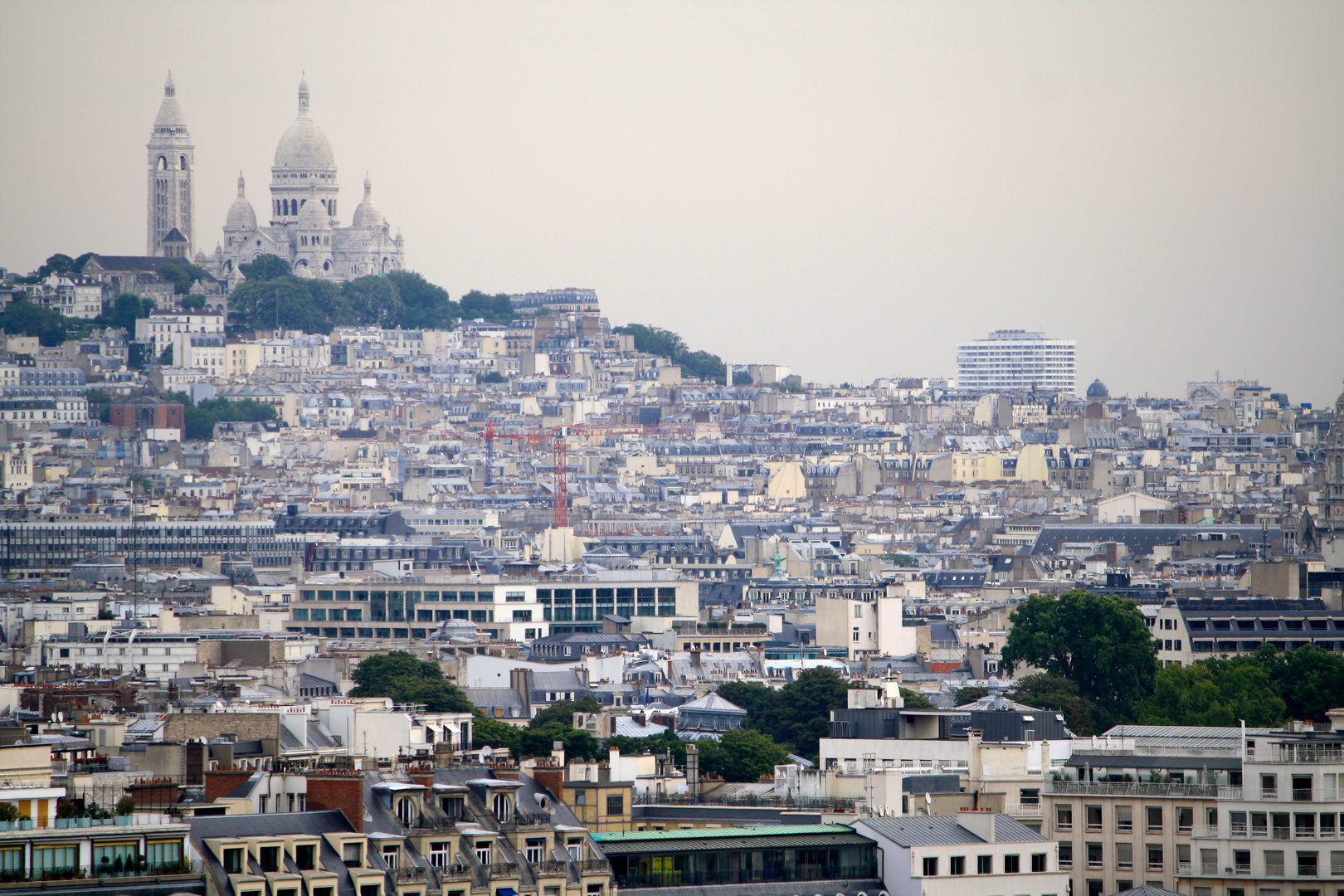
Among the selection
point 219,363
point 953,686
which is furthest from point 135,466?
point 953,686

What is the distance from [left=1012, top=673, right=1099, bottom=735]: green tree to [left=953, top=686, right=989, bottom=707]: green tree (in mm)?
625

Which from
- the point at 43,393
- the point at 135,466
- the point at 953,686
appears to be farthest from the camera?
the point at 43,393

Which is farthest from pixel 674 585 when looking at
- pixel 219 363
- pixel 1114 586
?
pixel 219 363

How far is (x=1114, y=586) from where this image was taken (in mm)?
103812

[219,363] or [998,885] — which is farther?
[219,363]

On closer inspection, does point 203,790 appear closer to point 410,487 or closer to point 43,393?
point 410,487

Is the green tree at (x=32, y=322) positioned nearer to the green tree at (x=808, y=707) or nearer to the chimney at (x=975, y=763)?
the green tree at (x=808, y=707)

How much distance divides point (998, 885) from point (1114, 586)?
7143 centimetres

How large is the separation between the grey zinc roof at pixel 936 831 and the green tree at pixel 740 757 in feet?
53.4

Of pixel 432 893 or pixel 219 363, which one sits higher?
pixel 219 363

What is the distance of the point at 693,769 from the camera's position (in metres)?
48.2

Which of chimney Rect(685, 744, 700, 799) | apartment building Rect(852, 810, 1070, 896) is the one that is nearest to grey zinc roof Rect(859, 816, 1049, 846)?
apartment building Rect(852, 810, 1070, 896)

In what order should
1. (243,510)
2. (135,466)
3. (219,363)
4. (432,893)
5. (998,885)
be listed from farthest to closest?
(219,363) → (135,466) → (243,510) → (998,885) → (432,893)

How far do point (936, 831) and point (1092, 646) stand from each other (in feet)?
132
